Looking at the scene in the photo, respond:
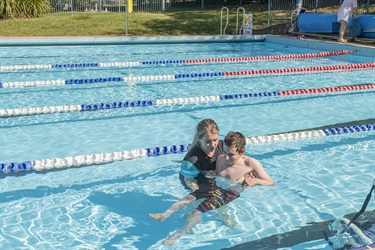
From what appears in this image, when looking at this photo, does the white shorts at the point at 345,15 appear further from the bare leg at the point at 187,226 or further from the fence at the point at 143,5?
the fence at the point at 143,5

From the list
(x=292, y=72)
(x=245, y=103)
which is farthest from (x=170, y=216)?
(x=292, y=72)

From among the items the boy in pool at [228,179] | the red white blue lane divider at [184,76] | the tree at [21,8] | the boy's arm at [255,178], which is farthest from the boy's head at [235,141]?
the tree at [21,8]

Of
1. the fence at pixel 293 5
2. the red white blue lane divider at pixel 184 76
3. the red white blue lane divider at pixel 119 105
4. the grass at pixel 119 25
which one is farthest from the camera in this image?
the fence at pixel 293 5

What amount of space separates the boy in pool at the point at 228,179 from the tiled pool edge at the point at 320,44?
9.79 meters

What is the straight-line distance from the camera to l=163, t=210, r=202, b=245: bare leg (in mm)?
3979

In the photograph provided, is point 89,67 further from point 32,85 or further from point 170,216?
point 170,216

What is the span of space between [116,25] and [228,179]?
16510mm

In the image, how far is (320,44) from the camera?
49.4 ft

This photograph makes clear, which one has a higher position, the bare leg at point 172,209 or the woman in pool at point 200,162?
the woman in pool at point 200,162

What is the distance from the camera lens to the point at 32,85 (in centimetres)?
945

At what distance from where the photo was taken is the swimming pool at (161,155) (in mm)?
4344

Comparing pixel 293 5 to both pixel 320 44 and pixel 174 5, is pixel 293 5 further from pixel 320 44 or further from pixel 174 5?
pixel 320 44

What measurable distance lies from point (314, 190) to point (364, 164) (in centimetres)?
103

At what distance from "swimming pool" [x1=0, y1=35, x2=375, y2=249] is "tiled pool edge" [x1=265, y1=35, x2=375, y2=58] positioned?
1.86m
